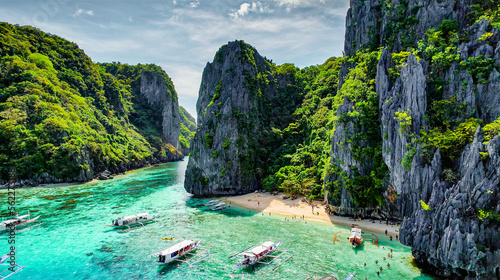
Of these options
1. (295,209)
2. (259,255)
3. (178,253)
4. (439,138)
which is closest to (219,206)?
(295,209)

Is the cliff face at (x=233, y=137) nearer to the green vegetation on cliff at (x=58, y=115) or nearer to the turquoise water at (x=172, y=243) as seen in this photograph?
the turquoise water at (x=172, y=243)

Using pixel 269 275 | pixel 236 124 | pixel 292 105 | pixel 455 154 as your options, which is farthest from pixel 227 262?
pixel 292 105

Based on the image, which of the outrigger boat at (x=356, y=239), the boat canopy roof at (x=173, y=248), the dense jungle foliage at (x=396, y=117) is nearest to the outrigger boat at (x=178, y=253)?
the boat canopy roof at (x=173, y=248)

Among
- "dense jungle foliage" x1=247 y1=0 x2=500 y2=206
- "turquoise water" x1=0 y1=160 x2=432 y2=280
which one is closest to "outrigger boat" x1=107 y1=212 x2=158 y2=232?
"turquoise water" x1=0 y1=160 x2=432 y2=280

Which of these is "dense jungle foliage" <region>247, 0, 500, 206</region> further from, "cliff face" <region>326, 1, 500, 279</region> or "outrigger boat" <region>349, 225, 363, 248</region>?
"outrigger boat" <region>349, 225, 363, 248</region>

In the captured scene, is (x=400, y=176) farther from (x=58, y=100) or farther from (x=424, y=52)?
(x=58, y=100)

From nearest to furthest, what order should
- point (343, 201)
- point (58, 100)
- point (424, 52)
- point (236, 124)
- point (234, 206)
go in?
point (424, 52)
point (343, 201)
point (234, 206)
point (236, 124)
point (58, 100)
